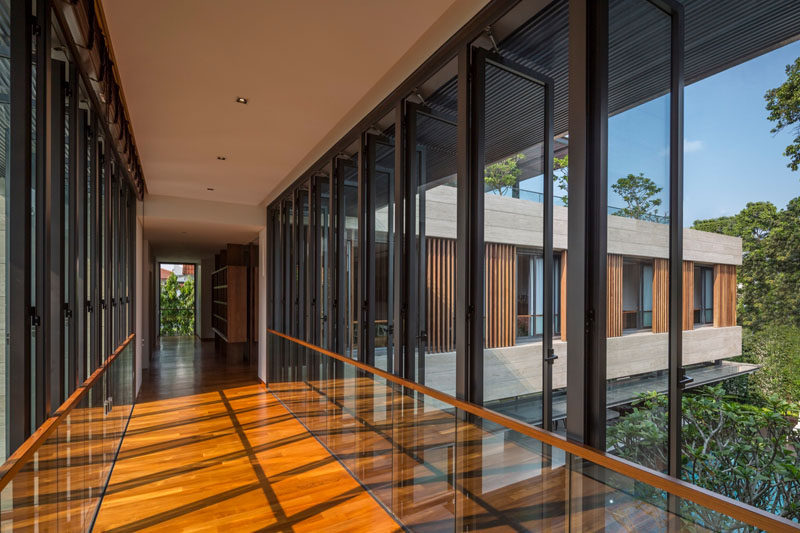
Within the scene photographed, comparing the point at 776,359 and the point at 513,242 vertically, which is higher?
the point at 513,242

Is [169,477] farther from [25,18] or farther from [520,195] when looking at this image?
[520,195]

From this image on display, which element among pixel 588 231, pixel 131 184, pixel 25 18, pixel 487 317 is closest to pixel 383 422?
pixel 487 317

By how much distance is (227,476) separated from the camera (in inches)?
141

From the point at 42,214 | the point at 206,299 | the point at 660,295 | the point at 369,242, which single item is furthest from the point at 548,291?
the point at 206,299

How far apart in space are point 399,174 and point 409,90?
57cm

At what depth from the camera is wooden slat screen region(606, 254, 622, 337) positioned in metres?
1.65

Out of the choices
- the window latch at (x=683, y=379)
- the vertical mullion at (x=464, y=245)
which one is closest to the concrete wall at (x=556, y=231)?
the vertical mullion at (x=464, y=245)

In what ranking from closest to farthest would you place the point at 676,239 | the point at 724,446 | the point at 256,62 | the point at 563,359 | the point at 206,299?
the point at 724,446
the point at 676,239
the point at 563,359
the point at 256,62
the point at 206,299

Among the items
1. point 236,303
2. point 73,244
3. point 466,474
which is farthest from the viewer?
point 236,303

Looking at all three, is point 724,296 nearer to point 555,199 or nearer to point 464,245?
point 555,199

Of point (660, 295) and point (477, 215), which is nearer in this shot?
point (660, 295)

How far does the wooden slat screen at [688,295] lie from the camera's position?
60.4 inches

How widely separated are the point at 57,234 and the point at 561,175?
264 centimetres

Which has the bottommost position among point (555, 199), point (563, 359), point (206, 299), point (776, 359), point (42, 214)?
point (206, 299)
